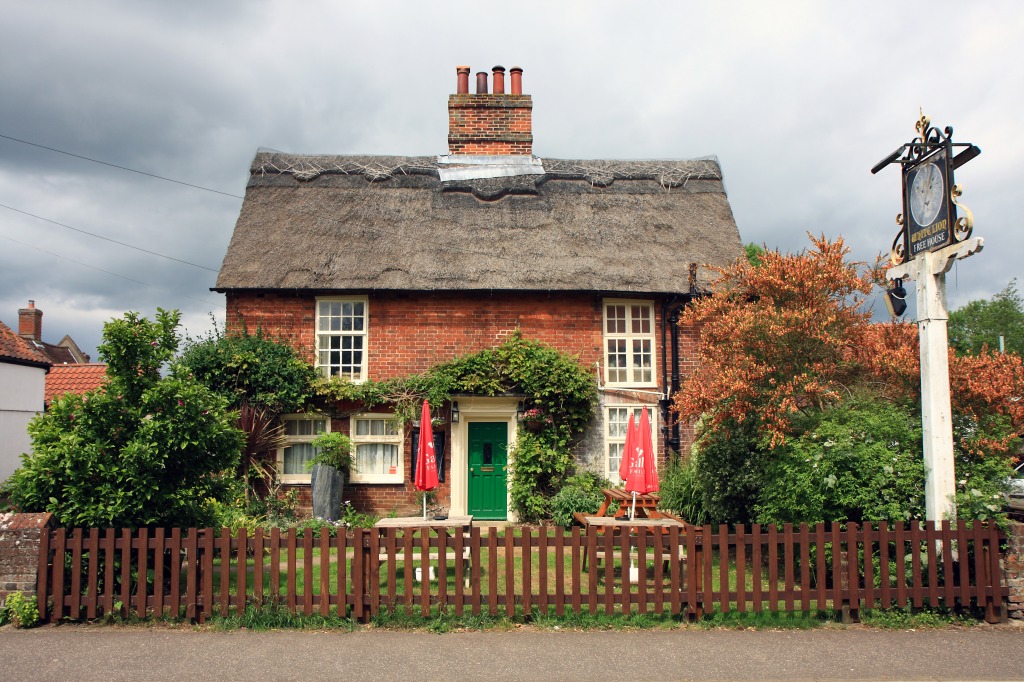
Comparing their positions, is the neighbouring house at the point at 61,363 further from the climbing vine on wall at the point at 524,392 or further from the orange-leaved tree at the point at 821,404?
the orange-leaved tree at the point at 821,404

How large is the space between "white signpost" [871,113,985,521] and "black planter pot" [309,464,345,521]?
9.55 meters

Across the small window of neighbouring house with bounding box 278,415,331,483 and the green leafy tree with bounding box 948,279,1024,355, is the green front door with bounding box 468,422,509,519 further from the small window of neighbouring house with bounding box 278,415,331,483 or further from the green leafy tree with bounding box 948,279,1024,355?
the green leafy tree with bounding box 948,279,1024,355

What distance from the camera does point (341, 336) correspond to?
14234 mm

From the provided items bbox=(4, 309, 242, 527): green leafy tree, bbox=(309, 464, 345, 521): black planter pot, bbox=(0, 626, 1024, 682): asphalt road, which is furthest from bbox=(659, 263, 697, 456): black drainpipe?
bbox=(4, 309, 242, 527): green leafy tree

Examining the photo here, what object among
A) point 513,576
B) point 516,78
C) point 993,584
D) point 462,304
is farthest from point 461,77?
point 993,584

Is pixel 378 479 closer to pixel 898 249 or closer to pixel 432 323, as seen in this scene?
pixel 432 323

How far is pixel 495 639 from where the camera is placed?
666 centimetres

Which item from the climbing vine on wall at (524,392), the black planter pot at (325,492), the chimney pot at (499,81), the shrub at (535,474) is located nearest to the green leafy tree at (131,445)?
the black planter pot at (325,492)

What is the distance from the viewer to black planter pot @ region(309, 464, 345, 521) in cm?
1288

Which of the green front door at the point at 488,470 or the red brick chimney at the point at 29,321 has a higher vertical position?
the red brick chimney at the point at 29,321

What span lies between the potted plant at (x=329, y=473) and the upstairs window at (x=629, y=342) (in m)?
5.50

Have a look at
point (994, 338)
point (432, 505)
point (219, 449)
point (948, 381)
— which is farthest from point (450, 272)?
point (994, 338)

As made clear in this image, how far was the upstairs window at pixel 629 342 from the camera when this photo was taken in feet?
47.4

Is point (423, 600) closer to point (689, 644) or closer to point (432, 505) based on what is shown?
point (689, 644)
